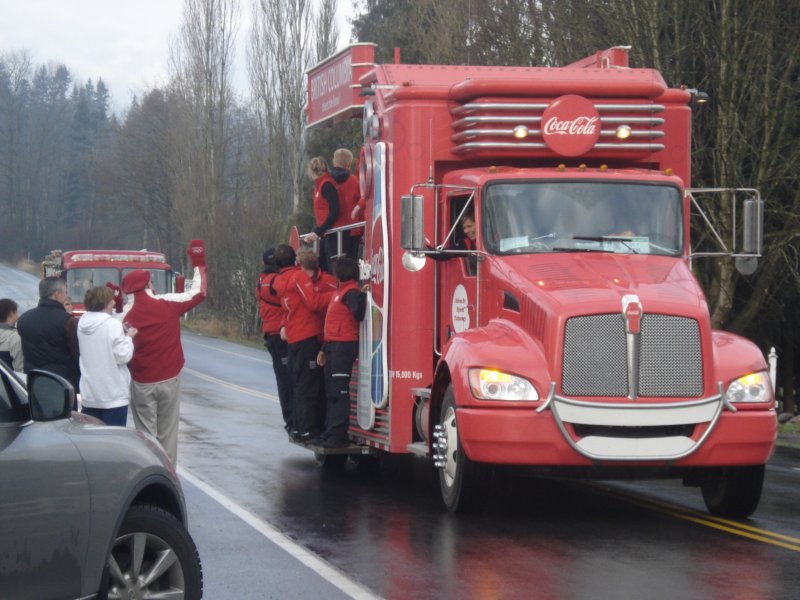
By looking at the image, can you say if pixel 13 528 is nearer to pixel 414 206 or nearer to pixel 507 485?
pixel 414 206

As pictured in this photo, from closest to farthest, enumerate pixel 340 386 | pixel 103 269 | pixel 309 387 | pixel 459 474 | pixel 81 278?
pixel 459 474 < pixel 340 386 < pixel 309 387 < pixel 81 278 < pixel 103 269

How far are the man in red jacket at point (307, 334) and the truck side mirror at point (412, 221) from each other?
3.00 metres

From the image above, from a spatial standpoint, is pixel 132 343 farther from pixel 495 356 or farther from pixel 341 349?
pixel 495 356

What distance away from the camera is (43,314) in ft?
37.4

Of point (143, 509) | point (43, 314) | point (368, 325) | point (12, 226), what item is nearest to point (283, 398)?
point (368, 325)

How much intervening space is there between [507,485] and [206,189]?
54.0 meters

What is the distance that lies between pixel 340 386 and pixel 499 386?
3.23 meters

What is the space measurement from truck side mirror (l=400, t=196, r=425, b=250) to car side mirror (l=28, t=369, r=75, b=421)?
5.40 meters

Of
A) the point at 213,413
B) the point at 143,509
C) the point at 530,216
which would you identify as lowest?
the point at 213,413

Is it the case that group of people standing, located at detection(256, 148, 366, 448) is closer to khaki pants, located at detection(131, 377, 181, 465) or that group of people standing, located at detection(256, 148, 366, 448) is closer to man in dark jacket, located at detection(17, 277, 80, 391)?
khaki pants, located at detection(131, 377, 181, 465)

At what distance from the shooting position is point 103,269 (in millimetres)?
38406

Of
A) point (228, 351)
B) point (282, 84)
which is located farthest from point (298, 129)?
point (228, 351)

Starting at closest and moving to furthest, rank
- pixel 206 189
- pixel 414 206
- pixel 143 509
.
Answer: pixel 143 509 → pixel 414 206 → pixel 206 189

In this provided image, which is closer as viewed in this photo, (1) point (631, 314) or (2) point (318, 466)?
(1) point (631, 314)
